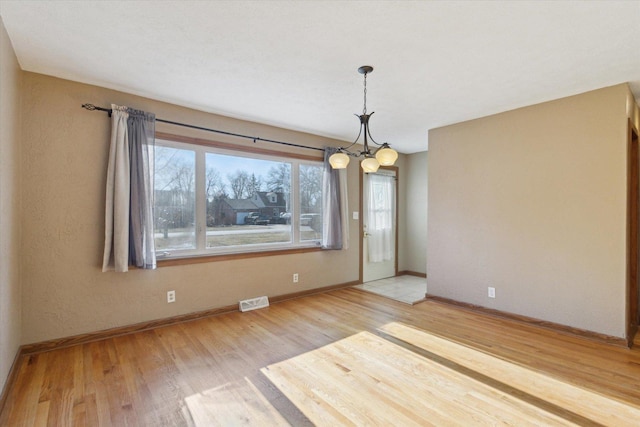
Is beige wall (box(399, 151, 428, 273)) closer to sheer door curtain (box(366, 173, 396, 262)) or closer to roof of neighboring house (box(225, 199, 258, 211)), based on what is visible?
sheer door curtain (box(366, 173, 396, 262))

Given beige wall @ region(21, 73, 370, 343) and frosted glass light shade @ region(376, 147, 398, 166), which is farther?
beige wall @ region(21, 73, 370, 343)

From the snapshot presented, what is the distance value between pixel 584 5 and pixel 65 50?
372cm

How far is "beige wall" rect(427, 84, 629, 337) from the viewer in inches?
119

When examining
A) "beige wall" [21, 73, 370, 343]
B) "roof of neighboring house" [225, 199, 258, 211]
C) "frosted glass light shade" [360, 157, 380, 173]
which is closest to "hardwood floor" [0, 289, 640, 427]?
"beige wall" [21, 73, 370, 343]

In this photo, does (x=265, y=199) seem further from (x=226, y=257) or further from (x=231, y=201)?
(x=226, y=257)

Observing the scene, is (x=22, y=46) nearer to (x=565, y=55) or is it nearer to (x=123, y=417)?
(x=123, y=417)

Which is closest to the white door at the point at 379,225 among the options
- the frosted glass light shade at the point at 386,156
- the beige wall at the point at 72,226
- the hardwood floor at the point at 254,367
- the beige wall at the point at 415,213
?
the beige wall at the point at 415,213

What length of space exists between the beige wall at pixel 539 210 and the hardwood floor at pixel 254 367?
39cm

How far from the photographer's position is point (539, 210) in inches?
137

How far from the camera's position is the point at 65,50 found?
2408 millimetres

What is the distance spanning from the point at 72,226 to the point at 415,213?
554 centimetres

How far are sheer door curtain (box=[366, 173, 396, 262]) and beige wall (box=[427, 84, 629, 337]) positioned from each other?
1366mm

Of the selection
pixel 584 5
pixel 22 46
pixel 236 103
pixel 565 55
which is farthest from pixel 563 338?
pixel 22 46

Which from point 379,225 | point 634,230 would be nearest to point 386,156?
point 634,230
